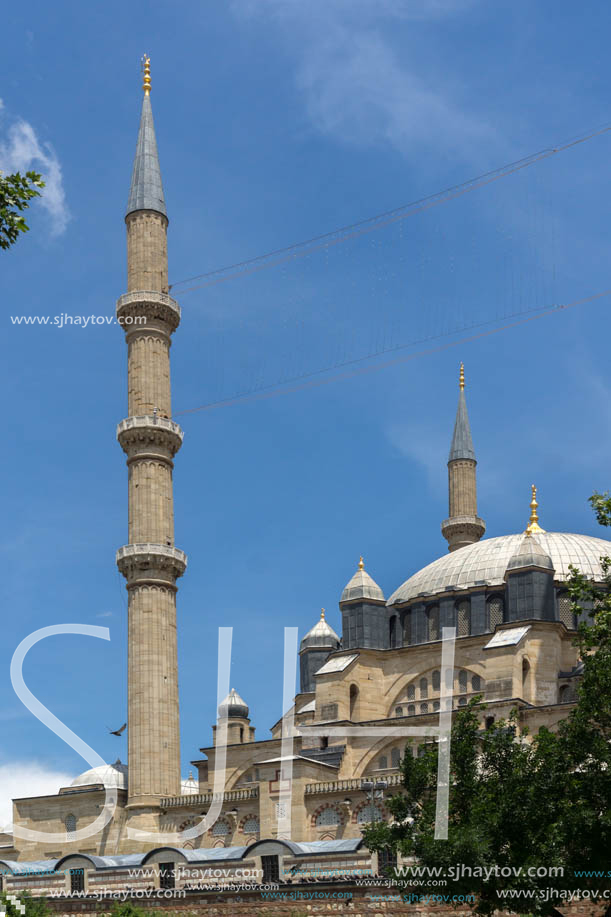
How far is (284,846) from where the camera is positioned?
31.1 meters

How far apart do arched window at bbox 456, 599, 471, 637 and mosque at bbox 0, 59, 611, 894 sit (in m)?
0.05

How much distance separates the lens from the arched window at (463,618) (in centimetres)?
4722

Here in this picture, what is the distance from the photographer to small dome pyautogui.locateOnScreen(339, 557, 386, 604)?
157 ft

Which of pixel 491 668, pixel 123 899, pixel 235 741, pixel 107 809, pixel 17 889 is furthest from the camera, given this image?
pixel 235 741

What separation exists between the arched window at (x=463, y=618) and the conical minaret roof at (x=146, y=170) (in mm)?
18122

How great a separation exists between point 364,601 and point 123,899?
19354 millimetres

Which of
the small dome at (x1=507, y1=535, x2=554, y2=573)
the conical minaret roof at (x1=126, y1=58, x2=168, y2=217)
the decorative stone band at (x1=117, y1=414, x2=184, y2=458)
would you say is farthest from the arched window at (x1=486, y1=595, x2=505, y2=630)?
the conical minaret roof at (x1=126, y1=58, x2=168, y2=217)

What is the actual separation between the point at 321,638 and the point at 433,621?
5854 millimetres

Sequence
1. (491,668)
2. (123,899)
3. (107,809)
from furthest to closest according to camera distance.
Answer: (107,809) < (491,668) < (123,899)

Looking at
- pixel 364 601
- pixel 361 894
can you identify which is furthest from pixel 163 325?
pixel 361 894

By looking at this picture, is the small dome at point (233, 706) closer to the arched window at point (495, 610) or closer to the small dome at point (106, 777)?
the small dome at point (106, 777)

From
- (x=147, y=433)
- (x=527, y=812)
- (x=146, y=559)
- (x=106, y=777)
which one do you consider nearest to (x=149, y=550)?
(x=146, y=559)

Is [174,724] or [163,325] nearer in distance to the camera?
[174,724]

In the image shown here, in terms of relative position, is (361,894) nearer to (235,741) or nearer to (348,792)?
(348,792)
